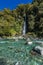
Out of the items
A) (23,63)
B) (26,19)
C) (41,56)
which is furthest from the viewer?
(26,19)

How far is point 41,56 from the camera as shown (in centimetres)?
1311

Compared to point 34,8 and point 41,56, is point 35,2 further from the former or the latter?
point 41,56

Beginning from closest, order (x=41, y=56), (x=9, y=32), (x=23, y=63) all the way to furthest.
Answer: (x=23, y=63), (x=41, y=56), (x=9, y=32)

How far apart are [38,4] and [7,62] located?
4675cm

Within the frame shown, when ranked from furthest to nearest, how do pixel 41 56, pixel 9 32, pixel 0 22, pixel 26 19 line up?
1. pixel 26 19
2. pixel 0 22
3. pixel 9 32
4. pixel 41 56

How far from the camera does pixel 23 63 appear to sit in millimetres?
11188

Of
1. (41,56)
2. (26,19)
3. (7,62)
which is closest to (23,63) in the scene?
(7,62)

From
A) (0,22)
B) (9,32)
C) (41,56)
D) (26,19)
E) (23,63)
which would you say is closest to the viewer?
(23,63)

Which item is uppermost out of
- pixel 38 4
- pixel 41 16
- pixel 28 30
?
pixel 38 4

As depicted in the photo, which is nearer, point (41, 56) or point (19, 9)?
point (41, 56)

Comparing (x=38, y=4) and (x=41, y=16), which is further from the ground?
(x=38, y=4)

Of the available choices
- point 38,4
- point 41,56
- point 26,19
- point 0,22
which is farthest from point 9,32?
point 41,56

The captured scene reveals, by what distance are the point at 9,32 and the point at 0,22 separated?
19.2 feet

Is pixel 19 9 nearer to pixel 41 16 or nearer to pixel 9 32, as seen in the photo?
pixel 41 16
